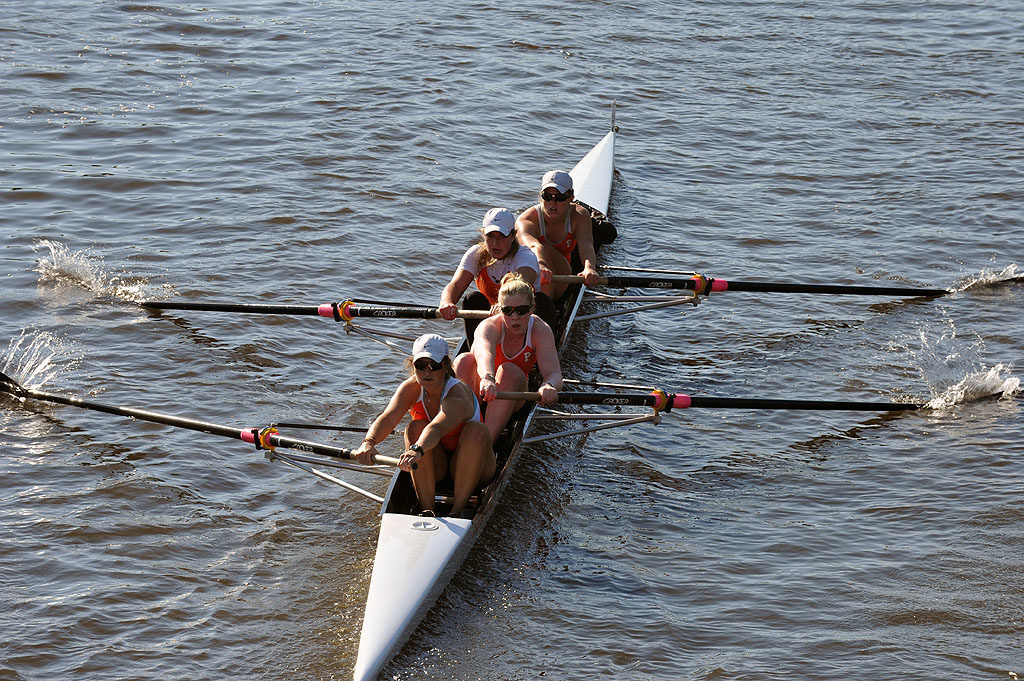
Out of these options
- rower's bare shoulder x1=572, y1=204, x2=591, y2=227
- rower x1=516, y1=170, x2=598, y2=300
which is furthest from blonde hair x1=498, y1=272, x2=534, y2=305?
rower's bare shoulder x1=572, y1=204, x2=591, y2=227

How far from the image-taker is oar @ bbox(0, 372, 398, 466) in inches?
259

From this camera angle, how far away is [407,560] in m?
6.15

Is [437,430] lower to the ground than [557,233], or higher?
lower

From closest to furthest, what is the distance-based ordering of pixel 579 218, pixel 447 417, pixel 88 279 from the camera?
pixel 447 417 → pixel 579 218 → pixel 88 279

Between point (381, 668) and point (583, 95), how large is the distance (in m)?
12.6

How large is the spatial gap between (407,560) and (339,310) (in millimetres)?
3203

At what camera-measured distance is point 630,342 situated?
1019cm

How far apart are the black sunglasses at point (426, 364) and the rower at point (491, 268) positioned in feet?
5.96

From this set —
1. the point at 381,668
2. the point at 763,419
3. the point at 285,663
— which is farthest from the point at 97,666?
the point at 763,419

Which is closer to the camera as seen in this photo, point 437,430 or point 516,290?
point 437,430

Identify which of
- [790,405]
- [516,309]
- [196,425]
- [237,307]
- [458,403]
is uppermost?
[516,309]

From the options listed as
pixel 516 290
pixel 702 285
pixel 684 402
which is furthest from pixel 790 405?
pixel 516 290

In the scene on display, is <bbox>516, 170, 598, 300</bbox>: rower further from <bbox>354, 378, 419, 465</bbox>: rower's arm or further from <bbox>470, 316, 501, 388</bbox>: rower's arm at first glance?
<bbox>354, 378, 419, 465</bbox>: rower's arm

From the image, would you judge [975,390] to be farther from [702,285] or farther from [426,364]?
[426,364]
